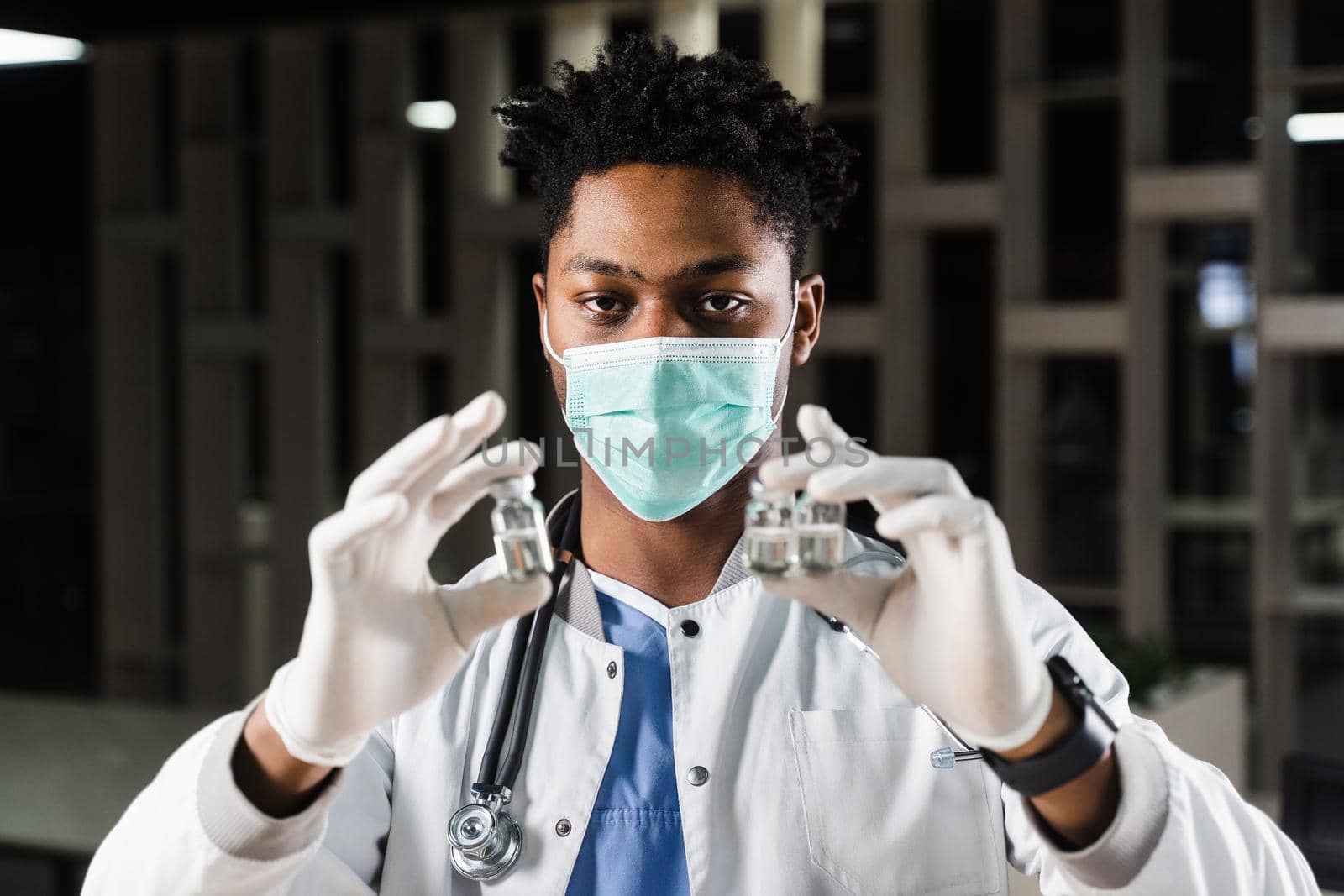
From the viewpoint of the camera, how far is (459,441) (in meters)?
1.05

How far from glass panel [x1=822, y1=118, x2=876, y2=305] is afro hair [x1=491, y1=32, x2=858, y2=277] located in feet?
9.87

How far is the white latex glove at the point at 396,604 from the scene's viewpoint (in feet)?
3.41

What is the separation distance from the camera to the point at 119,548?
17.6 ft

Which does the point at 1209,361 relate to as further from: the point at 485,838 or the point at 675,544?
the point at 485,838

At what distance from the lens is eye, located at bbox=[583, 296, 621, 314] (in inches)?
53.0

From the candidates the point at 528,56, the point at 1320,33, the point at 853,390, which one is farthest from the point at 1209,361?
the point at 528,56

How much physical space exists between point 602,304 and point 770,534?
0.41 meters

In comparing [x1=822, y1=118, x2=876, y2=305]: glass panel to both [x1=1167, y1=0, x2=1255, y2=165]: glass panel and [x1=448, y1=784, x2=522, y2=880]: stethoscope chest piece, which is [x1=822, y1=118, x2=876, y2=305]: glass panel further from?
[x1=448, y1=784, x2=522, y2=880]: stethoscope chest piece

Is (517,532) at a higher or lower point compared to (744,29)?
lower

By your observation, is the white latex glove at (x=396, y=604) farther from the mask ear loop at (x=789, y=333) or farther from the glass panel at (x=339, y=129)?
the glass panel at (x=339, y=129)

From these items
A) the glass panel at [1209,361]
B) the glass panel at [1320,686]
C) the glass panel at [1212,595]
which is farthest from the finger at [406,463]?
the glass panel at [1209,361]

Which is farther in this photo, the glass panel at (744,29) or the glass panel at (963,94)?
the glass panel at (963,94)

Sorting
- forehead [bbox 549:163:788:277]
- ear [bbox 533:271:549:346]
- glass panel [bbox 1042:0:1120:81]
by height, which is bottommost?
ear [bbox 533:271:549:346]

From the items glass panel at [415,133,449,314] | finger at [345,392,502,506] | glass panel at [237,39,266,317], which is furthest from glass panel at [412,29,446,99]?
finger at [345,392,502,506]
